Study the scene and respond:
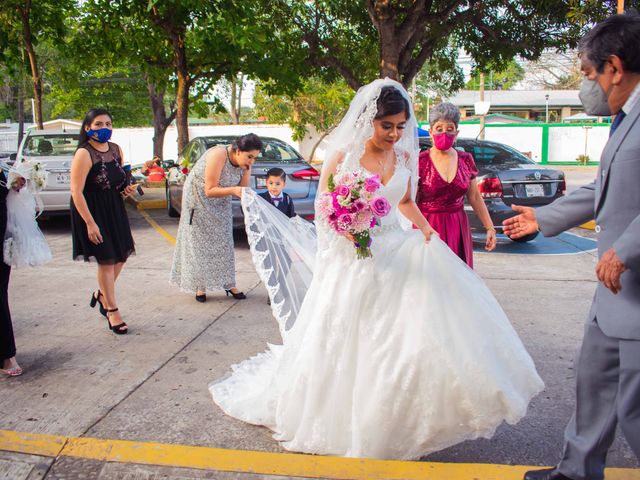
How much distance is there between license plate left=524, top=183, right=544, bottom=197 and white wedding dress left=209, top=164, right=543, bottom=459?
609cm

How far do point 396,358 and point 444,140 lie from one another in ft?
7.23

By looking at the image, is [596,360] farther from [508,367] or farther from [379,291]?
[379,291]

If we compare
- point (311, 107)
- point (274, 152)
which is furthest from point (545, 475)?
point (311, 107)

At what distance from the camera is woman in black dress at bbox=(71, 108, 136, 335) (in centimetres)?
487

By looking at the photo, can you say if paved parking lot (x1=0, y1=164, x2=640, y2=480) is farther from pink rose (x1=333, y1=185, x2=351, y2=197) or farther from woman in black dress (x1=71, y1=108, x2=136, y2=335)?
pink rose (x1=333, y1=185, x2=351, y2=197)

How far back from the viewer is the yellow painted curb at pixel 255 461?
9.88 feet

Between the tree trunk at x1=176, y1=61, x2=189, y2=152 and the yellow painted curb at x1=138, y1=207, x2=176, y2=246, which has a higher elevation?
the tree trunk at x1=176, y1=61, x2=189, y2=152

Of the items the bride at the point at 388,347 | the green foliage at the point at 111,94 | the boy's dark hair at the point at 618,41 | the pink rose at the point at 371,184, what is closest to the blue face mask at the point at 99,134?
the bride at the point at 388,347

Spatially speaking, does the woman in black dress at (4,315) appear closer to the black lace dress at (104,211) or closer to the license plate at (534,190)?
the black lace dress at (104,211)

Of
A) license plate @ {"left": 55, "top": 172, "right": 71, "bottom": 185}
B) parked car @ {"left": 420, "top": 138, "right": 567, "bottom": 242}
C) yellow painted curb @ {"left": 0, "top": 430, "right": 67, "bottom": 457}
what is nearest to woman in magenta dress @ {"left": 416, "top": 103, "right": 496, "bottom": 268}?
yellow painted curb @ {"left": 0, "top": 430, "right": 67, "bottom": 457}

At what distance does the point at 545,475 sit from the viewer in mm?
2832

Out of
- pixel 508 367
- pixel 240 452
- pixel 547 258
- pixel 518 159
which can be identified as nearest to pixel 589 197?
pixel 508 367

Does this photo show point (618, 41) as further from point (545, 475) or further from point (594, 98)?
point (545, 475)

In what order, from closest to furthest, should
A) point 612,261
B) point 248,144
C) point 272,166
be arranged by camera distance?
point 612,261 < point 248,144 < point 272,166
